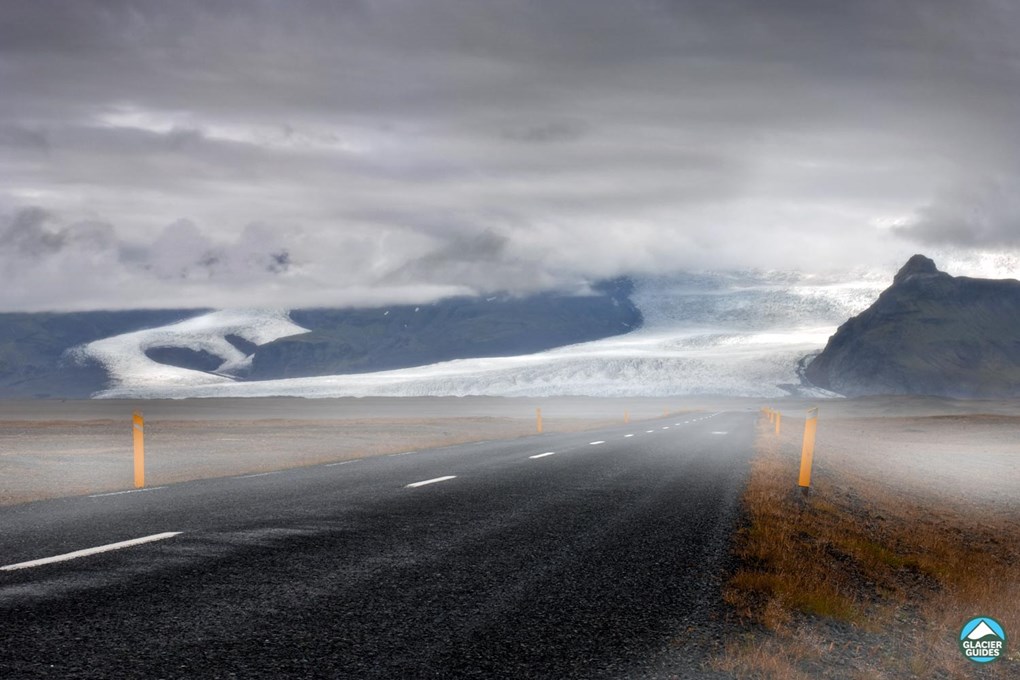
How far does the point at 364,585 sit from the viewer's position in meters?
6.55

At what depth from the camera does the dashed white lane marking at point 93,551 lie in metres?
6.95

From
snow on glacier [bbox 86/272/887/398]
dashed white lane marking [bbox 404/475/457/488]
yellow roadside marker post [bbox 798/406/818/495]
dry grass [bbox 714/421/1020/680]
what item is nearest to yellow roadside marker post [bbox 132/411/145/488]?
dashed white lane marking [bbox 404/475/457/488]

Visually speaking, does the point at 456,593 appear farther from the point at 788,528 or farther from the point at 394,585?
the point at 788,528

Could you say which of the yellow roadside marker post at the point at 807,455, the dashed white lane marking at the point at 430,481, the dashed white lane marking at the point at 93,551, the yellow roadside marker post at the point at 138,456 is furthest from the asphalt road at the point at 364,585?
the yellow roadside marker post at the point at 807,455

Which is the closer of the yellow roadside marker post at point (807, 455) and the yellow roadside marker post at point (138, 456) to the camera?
the yellow roadside marker post at point (138, 456)

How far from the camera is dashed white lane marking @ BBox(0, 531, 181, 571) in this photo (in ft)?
22.8

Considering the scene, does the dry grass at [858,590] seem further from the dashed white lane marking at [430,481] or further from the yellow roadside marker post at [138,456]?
the yellow roadside marker post at [138,456]

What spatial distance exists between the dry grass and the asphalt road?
382 millimetres

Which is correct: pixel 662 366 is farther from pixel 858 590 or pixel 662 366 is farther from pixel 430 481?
pixel 858 590

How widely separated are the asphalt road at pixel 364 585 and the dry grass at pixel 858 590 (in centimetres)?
38

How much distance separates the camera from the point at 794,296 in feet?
628

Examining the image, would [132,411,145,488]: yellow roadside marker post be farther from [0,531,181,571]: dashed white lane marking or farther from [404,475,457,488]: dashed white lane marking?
[0,531,181,571]: dashed white lane marking

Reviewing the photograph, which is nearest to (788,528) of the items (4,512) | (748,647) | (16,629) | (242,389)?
(748,647)

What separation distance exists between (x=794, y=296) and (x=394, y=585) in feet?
644
